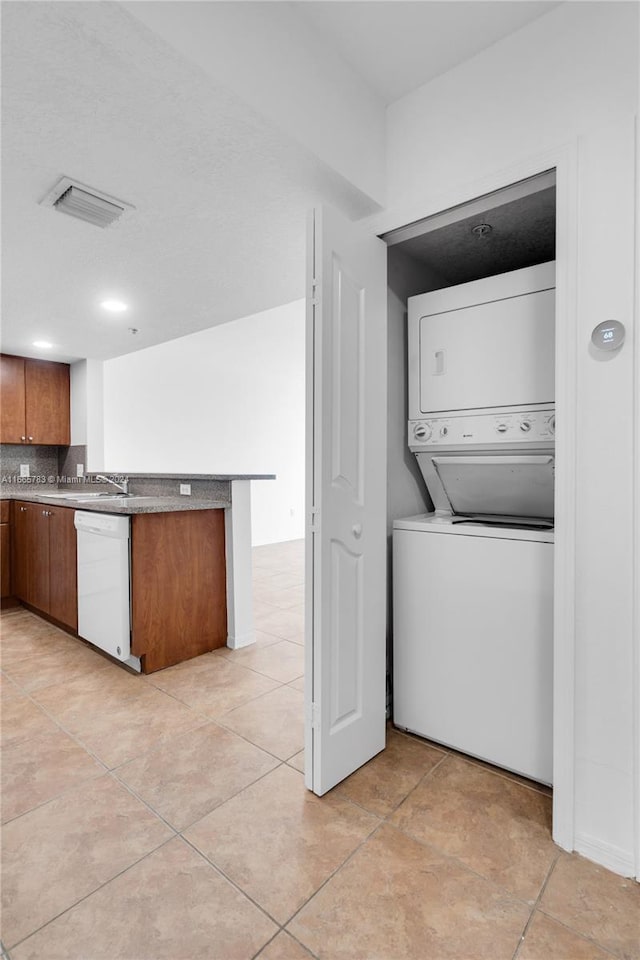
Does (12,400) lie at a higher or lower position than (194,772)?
higher

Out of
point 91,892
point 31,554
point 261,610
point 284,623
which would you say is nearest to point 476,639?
point 91,892

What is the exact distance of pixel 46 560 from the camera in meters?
3.58

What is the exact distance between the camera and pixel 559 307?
1508mm

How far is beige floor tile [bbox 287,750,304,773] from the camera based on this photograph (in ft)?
6.36

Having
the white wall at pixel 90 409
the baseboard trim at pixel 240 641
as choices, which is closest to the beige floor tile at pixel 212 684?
the baseboard trim at pixel 240 641

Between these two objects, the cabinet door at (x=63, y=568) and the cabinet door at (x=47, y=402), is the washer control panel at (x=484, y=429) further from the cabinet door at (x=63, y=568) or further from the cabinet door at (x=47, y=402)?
the cabinet door at (x=47, y=402)

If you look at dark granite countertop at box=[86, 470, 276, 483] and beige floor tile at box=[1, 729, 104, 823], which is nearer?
beige floor tile at box=[1, 729, 104, 823]

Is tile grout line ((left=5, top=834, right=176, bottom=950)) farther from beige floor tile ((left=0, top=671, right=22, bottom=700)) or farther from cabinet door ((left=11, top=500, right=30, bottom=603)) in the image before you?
cabinet door ((left=11, top=500, right=30, bottom=603))

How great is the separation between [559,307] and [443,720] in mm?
1609

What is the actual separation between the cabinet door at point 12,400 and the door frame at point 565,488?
4650 millimetres

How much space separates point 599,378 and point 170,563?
238cm

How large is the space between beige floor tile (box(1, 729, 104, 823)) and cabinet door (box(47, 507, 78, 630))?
1.19m

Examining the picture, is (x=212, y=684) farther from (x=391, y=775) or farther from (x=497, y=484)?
(x=497, y=484)

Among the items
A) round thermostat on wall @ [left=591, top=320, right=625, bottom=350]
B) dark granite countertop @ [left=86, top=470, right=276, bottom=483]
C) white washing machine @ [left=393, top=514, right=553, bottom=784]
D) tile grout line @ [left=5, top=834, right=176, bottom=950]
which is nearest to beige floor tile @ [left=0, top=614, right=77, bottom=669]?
dark granite countertop @ [left=86, top=470, right=276, bottom=483]
